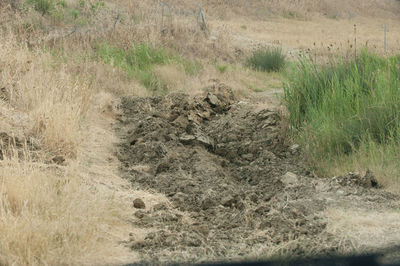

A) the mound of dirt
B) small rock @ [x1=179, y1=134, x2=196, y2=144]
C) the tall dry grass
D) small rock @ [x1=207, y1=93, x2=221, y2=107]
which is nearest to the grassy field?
the tall dry grass

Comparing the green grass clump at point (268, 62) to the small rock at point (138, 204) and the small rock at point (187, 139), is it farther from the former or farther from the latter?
the small rock at point (138, 204)

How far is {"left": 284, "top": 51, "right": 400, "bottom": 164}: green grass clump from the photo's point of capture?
6094 millimetres

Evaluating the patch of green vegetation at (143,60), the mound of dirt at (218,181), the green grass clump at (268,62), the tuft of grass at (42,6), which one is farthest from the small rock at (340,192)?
the tuft of grass at (42,6)

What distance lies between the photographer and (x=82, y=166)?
569 cm

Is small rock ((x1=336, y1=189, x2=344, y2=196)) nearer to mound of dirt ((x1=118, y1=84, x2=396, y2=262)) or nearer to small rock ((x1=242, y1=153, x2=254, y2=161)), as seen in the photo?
mound of dirt ((x1=118, y1=84, x2=396, y2=262))

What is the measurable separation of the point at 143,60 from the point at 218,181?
6.06 m

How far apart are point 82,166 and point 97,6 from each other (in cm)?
1079

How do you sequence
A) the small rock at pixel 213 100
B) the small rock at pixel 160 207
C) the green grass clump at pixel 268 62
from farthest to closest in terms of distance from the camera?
the green grass clump at pixel 268 62 < the small rock at pixel 213 100 < the small rock at pixel 160 207

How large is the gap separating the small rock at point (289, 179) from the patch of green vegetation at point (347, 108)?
51 centimetres

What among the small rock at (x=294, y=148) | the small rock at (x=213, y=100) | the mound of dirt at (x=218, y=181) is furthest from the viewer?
the small rock at (x=213, y=100)

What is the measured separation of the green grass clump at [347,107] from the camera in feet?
Result: 20.0

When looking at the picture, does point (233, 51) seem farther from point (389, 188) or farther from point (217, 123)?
point (389, 188)

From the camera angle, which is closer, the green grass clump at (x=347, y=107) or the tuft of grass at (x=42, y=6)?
the green grass clump at (x=347, y=107)

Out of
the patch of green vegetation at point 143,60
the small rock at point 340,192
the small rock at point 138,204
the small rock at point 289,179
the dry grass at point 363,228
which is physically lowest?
the patch of green vegetation at point 143,60
